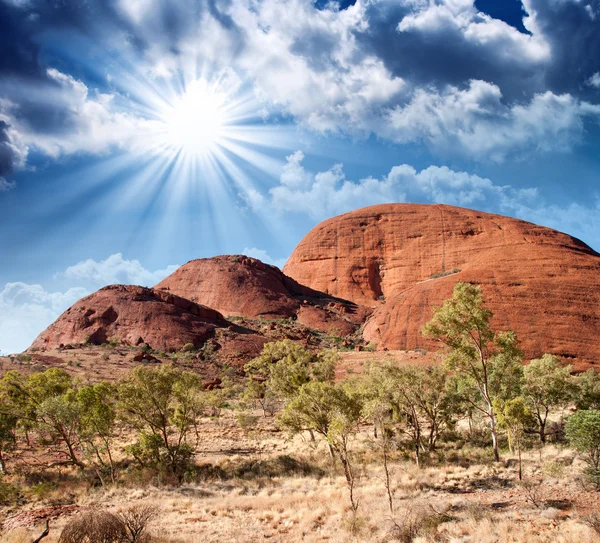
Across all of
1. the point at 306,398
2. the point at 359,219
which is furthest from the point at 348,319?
the point at 306,398

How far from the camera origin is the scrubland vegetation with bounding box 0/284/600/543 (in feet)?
36.7

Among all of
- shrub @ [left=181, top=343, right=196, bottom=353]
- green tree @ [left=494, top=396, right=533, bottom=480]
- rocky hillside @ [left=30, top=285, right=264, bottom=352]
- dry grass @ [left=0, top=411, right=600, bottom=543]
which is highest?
rocky hillside @ [left=30, top=285, right=264, bottom=352]

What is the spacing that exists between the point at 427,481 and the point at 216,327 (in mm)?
48464

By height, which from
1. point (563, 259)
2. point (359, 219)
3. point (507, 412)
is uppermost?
point (359, 219)

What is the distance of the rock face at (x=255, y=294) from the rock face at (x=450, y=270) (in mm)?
7155

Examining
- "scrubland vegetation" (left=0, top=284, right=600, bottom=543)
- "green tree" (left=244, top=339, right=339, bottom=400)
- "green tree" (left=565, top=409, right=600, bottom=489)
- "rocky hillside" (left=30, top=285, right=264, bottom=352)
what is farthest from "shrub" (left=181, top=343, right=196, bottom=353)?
"green tree" (left=565, top=409, right=600, bottom=489)

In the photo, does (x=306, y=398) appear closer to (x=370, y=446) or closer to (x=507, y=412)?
(x=507, y=412)

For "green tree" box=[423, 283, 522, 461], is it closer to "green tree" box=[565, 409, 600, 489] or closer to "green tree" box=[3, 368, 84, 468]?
"green tree" box=[565, 409, 600, 489]

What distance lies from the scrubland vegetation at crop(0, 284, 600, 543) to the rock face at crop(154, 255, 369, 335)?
46.5 m

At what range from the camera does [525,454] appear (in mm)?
18344

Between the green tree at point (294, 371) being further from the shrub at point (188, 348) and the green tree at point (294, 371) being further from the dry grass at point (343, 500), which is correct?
the shrub at point (188, 348)

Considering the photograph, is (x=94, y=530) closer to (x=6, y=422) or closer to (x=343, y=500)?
(x=343, y=500)

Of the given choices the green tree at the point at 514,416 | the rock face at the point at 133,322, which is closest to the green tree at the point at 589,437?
the green tree at the point at 514,416

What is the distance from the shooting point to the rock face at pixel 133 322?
56688mm
